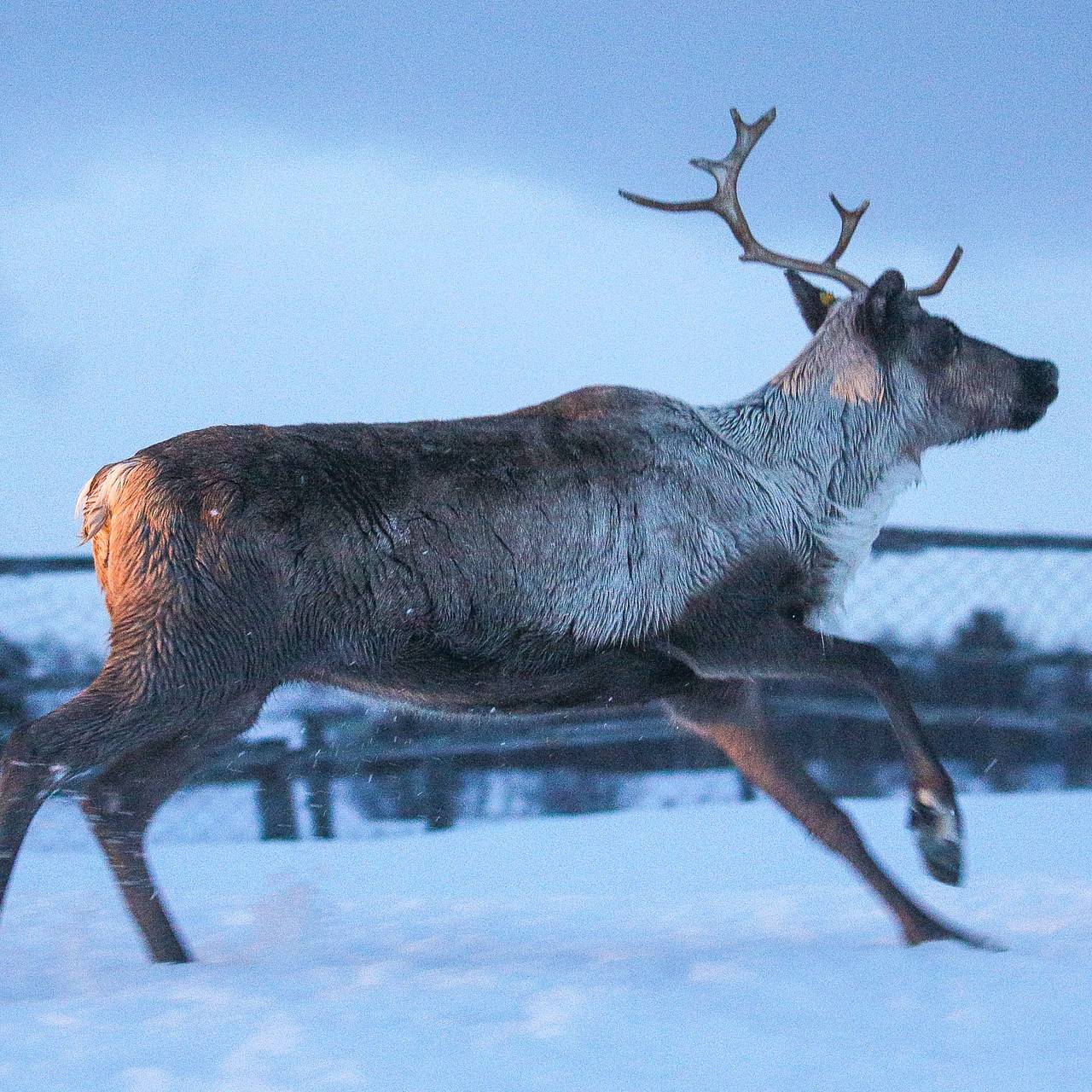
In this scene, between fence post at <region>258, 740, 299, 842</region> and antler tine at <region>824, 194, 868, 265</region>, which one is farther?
fence post at <region>258, 740, 299, 842</region>

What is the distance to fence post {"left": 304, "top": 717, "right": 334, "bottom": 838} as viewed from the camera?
221 inches

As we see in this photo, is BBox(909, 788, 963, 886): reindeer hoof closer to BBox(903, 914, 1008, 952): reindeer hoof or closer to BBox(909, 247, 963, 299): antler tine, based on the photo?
BBox(903, 914, 1008, 952): reindeer hoof

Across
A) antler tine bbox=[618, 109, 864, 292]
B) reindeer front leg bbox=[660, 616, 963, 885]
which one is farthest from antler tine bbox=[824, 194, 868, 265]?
reindeer front leg bbox=[660, 616, 963, 885]

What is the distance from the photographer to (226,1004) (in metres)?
2.60

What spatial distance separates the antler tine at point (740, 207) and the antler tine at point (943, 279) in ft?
0.60

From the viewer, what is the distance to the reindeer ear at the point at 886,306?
3.93 meters

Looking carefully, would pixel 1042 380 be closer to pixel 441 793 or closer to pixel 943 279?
pixel 943 279

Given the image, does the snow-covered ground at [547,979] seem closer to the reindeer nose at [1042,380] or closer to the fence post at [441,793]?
the fence post at [441,793]

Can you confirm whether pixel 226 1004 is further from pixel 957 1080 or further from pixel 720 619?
pixel 720 619

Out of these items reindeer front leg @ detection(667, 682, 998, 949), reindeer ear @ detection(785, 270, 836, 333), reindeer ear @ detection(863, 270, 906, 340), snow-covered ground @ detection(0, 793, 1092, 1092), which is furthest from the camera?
reindeer ear @ detection(785, 270, 836, 333)

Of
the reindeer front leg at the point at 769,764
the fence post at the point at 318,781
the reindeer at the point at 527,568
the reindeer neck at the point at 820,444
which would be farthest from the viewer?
→ the fence post at the point at 318,781

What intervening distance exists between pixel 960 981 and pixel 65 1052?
166 centimetres

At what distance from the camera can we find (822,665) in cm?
348

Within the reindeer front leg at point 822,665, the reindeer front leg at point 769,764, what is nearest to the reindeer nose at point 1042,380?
the reindeer front leg at point 822,665
